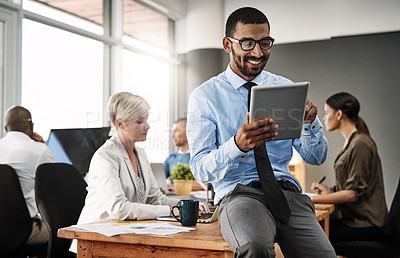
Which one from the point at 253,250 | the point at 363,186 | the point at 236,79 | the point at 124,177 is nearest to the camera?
the point at 253,250

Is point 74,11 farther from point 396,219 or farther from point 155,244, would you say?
point 155,244

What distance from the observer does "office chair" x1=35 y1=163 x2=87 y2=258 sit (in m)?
2.34

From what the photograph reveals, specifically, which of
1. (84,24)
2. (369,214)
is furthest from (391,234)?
(84,24)

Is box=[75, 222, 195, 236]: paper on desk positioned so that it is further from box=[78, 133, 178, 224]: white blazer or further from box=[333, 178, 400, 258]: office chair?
box=[333, 178, 400, 258]: office chair

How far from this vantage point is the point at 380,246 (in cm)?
291

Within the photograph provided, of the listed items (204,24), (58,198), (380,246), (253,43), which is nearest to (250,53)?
(253,43)

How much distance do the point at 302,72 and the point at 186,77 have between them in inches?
70.3

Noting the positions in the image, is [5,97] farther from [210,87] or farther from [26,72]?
[210,87]

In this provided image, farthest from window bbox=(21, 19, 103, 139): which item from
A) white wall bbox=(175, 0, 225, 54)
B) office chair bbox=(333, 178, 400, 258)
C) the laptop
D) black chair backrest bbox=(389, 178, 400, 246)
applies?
black chair backrest bbox=(389, 178, 400, 246)

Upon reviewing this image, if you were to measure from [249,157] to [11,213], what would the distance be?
67.9 inches

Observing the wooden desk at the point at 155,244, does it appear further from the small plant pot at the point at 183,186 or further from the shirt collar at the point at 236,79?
the small plant pot at the point at 183,186

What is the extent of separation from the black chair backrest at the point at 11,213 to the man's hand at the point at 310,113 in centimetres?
185

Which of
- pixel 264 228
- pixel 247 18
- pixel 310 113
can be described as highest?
pixel 247 18

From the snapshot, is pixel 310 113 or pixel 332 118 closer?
pixel 310 113
